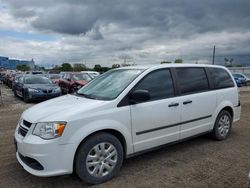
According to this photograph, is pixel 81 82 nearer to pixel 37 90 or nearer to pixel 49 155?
pixel 37 90

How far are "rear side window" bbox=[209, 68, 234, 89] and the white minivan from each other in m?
0.10

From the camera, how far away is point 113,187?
11.6 ft

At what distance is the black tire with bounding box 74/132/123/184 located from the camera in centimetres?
348

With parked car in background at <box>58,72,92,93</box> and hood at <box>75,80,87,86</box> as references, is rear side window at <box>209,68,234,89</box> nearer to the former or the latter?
hood at <box>75,80,87,86</box>

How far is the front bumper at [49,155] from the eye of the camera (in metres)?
3.30

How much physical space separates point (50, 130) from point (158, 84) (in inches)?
79.1

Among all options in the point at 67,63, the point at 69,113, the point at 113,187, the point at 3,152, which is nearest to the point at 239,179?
the point at 113,187

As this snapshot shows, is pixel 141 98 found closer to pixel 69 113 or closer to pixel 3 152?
pixel 69 113

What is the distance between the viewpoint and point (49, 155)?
10.8 ft

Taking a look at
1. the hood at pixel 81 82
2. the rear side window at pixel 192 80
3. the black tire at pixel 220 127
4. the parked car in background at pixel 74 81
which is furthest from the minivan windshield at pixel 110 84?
the parked car in background at pixel 74 81

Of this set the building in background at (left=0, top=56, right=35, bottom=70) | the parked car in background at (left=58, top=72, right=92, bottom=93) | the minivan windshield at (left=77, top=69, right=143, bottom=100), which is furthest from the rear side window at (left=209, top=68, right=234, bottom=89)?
the building in background at (left=0, top=56, right=35, bottom=70)

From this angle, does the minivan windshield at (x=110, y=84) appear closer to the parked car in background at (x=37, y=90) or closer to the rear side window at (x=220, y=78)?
the rear side window at (x=220, y=78)

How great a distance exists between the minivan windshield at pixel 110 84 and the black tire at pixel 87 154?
63 centimetres

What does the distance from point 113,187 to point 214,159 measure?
79.2 inches
